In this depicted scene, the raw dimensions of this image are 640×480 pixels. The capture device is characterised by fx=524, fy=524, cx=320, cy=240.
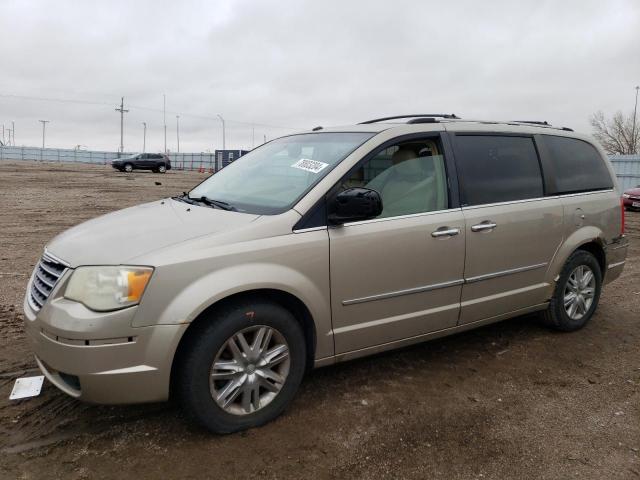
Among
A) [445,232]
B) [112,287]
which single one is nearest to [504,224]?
[445,232]

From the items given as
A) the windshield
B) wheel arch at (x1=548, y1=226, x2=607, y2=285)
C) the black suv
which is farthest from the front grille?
the black suv

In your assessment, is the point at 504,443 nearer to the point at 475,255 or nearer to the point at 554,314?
the point at 475,255

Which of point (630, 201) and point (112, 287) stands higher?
point (630, 201)

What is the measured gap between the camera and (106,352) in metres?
2.58

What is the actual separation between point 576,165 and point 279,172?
2.79 m

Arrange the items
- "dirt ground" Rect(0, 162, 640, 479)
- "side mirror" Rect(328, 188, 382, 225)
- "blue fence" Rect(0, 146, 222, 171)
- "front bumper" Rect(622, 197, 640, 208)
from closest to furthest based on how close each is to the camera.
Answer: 1. "dirt ground" Rect(0, 162, 640, 479)
2. "side mirror" Rect(328, 188, 382, 225)
3. "front bumper" Rect(622, 197, 640, 208)
4. "blue fence" Rect(0, 146, 222, 171)

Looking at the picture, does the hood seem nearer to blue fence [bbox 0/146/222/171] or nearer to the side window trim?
the side window trim

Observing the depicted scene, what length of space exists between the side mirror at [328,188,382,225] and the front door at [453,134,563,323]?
0.94m

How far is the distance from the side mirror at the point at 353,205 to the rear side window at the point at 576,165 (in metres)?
2.15

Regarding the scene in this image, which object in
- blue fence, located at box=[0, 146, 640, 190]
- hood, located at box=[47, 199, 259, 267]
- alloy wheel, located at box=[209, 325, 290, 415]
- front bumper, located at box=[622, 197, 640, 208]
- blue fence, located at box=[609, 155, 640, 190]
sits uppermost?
blue fence, located at box=[0, 146, 640, 190]

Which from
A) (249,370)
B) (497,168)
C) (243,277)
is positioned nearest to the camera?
(243,277)

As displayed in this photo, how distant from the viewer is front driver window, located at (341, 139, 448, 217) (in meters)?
3.45

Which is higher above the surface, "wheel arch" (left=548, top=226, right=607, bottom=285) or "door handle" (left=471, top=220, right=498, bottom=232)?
"door handle" (left=471, top=220, right=498, bottom=232)

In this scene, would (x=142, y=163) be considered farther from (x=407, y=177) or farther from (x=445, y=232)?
(x=445, y=232)
